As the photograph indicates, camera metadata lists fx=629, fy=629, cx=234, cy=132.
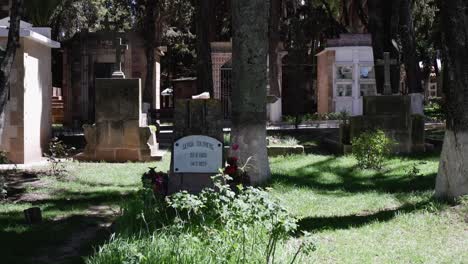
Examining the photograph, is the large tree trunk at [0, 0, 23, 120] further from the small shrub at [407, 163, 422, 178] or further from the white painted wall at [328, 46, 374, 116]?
the white painted wall at [328, 46, 374, 116]

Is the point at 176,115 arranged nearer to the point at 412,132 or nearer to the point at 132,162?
the point at 132,162

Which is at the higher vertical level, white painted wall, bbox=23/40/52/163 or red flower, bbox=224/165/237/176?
white painted wall, bbox=23/40/52/163

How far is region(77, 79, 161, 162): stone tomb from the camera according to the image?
1427 cm

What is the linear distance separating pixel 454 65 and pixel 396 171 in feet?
12.9

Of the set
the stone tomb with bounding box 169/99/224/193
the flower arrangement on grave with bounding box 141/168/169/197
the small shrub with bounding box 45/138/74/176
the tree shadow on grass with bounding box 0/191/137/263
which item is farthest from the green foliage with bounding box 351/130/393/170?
the small shrub with bounding box 45/138/74/176

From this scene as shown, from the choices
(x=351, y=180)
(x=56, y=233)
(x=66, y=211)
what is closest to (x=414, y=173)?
(x=351, y=180)

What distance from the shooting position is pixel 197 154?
852 cm

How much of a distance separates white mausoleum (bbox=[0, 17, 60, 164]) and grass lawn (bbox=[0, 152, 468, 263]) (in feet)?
4.47

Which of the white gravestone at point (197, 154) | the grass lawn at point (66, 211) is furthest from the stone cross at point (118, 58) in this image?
the white gravestone at point (197, 154)

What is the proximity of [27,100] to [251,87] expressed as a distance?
604 cm

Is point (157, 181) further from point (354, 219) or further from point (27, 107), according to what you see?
point (27, 107)

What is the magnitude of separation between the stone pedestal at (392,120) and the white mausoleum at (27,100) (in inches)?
286

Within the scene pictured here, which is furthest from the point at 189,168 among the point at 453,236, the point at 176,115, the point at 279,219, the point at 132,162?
the point at 132,162

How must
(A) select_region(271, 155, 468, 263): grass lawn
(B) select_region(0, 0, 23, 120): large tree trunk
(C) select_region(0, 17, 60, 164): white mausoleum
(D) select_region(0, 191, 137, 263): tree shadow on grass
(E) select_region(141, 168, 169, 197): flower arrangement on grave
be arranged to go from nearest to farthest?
(A) select_region(271, 155, 468, 263): grass lawn
(D) select_region(0, 191, 137, 263): tree shadow on grass
(E) select_region(141, 168, 169, 197): flower arrangement on grave
(B) select_region(0, 0, 23, 120): large tree trunk
(C) select_region(0, 17, 60, 164): white mausoleum
